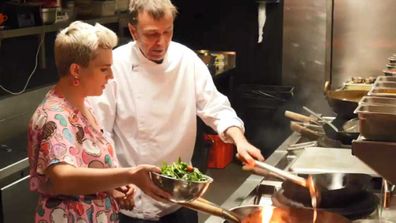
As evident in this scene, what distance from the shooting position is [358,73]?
151 inches

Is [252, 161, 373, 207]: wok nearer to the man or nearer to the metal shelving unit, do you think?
Result: the man

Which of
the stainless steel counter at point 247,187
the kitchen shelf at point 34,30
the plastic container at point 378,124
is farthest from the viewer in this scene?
the kitchen shelf at point 34,30

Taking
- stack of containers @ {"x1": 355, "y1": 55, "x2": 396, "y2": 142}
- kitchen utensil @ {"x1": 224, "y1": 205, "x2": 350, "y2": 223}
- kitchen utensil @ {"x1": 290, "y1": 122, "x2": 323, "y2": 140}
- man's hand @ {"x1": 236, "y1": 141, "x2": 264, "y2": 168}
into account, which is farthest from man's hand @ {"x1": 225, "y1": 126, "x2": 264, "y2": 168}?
kitchen utensil @ {"x1": 290, "y1": 122, "x2": 323, "y2": 140}

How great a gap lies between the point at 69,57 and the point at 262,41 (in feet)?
12.0

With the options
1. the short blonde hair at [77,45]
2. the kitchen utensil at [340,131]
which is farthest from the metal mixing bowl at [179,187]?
the kitchen utensil at [340,131]

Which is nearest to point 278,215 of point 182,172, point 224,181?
point 182,172

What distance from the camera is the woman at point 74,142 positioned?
5.71 ft

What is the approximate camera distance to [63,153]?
1761 millimetres

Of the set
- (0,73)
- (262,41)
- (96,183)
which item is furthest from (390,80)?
(262,41)

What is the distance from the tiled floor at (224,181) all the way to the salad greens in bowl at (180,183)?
2.61 meters

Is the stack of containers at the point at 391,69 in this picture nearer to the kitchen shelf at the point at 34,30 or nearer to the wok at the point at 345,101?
the wok at the point at 345,101

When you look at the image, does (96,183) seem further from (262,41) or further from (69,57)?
(262,41)

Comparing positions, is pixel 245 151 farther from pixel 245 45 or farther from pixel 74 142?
pixel 245 45

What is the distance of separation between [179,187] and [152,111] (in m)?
0.64
